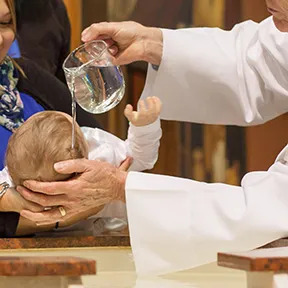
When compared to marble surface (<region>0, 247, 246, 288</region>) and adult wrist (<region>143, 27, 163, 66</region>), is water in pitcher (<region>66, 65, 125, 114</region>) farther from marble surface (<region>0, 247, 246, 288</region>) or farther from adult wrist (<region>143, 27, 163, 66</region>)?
marble surface (<region>0, 247, 246, 288</region>)

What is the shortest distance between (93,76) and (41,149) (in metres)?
0.26

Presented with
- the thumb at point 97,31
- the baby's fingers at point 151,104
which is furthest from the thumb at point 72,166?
the thumb at point 97,31

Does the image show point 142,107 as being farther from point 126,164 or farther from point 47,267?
point 47,267

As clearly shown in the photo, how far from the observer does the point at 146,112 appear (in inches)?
95.3

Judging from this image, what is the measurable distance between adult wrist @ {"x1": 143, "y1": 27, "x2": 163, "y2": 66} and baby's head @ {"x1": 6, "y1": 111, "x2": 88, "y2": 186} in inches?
14.5

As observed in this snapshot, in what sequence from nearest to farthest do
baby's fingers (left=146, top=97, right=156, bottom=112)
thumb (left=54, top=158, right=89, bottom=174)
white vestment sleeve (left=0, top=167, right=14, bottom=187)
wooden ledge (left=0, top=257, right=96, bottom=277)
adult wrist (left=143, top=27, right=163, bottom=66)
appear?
wooden ledge (left=0, top=257, right=96, bottom=277), thumb (left=54, top=158, right=89, bottom=174), baby's fingers (left=146, top=97, right=156, bottom=112), white vestment sleeve (left=0, top=167, right=14, bottom=187), adult wrist (left=143, top=27, right=163, bottom=66)

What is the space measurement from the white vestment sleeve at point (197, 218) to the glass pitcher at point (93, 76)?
342mm

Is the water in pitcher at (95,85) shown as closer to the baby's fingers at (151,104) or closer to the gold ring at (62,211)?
the baby's fingers at (151,104)

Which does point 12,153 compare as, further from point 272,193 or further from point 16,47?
point 16,47

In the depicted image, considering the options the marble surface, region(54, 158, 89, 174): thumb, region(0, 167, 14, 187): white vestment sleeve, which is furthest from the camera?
region(0, 167, 14, 187): white vestment sleeve

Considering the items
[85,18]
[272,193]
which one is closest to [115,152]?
[272,193]

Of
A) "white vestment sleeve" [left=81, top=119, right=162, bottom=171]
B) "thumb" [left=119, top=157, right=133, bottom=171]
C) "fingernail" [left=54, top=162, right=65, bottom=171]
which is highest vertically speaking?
"fingernail" [left=54, top=162, right=65, bottom=171]

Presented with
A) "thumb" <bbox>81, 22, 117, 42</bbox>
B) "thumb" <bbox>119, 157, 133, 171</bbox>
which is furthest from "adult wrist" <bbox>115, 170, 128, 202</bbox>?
"thumb" <bbox>81, 22, 117, 42</bbox>

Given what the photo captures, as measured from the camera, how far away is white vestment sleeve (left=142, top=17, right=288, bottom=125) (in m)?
2.70
